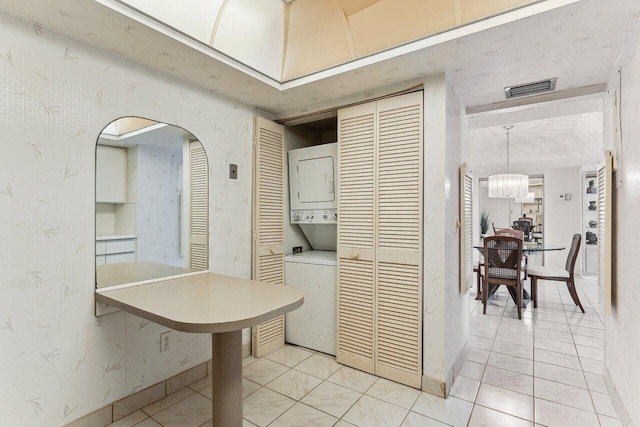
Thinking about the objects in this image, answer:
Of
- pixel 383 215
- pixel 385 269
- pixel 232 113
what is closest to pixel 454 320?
pixel 385 269

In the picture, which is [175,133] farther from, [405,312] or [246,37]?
[405,312]

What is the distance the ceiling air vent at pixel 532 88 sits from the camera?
7.54ft

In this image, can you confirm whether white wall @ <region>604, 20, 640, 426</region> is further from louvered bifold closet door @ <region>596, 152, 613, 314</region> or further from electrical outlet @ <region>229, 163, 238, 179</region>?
electrical outlet @ <region>229, 163, 238, 179</region>

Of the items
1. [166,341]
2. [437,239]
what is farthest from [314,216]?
[166,341]

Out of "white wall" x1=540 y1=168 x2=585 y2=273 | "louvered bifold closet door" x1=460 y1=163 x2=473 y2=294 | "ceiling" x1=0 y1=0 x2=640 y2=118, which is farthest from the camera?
"white wall" x1=540 y1=168 x2=585 y2=273

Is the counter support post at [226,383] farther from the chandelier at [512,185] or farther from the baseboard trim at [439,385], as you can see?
the chandelier at [512,185]

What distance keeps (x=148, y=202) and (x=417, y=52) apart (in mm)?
2006

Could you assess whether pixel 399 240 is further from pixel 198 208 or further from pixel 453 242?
pixel 198 208

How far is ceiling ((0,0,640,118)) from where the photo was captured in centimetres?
149

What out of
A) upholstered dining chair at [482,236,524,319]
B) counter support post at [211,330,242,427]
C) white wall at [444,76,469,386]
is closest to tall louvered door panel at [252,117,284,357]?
counter support post at [211,330,242,427]

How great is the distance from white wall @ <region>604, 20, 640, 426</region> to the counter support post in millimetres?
1975

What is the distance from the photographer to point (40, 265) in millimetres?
1620

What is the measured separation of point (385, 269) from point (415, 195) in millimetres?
603

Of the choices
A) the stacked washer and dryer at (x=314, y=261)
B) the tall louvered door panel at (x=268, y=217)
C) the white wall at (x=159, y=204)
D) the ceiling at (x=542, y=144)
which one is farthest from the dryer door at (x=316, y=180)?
the ceiling at (x=542, y=144)
